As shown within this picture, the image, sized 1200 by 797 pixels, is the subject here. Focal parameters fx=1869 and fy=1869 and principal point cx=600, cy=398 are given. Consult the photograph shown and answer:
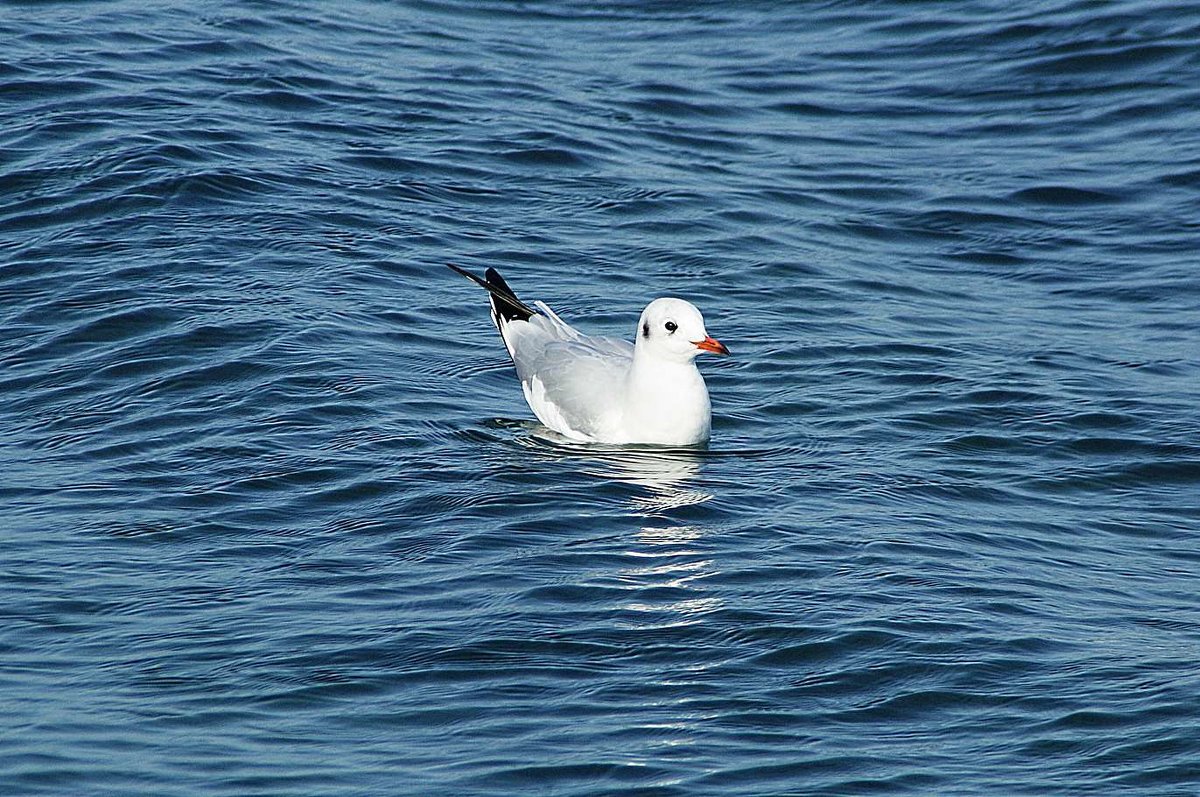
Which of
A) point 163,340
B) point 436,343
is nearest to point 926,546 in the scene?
point 436,343

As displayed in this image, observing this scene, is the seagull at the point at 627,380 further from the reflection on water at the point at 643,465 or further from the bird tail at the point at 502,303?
the bird tail at the point at 502,303

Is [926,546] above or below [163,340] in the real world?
below

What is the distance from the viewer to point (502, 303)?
35.7 feet

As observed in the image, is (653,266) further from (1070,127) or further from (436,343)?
(1070,127)

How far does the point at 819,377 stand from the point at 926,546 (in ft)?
9.09

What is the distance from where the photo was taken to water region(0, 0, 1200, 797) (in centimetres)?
639

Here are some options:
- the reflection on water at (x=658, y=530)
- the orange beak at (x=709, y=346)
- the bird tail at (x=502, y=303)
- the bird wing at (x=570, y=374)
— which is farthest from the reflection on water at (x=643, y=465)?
→ the bird tail at (x=502, y=303)

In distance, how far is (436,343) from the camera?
37.3 feet

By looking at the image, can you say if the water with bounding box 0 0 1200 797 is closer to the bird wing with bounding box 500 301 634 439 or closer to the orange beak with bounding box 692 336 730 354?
the bird wing with bounding box 500 301 634 439

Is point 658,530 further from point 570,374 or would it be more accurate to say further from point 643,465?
point 570,374

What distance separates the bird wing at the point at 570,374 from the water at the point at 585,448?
0.21 metres

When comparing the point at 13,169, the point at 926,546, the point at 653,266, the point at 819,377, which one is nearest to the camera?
the point at 926,546

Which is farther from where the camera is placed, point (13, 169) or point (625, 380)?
point (13, 169)

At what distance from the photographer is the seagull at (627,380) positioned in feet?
31.5
